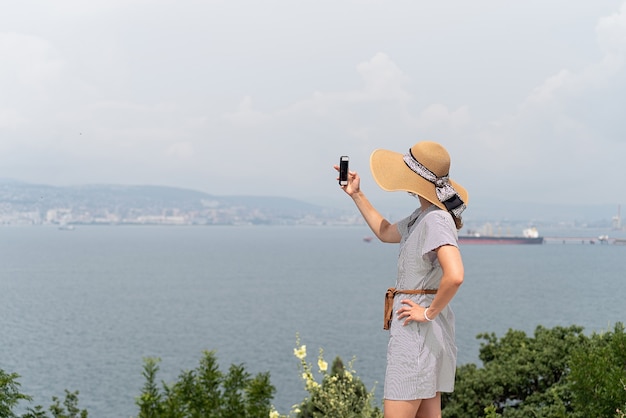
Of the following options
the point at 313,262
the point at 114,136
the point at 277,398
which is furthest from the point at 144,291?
the point at 114,136

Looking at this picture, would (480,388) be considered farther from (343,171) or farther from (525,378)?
(343,171)

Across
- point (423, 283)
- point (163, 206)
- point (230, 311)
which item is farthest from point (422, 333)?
point (163, 206)

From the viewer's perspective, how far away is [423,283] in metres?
3.28

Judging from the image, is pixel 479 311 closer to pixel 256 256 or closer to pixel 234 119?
pixel 256 256

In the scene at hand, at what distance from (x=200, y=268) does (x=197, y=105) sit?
59.3m

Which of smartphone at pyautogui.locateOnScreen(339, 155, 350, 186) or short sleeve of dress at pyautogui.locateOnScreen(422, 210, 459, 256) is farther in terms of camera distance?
smartphone at pyautogui.locateOnScreen(339, 155, 350, 186)

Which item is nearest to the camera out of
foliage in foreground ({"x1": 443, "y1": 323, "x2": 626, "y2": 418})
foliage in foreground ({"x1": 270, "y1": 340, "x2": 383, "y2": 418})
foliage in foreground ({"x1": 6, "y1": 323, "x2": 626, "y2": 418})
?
foliage in foreground ({"x1": 6, "y1": 323, "x2": 626, "y2": 418})

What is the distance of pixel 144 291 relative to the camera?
76438 mm

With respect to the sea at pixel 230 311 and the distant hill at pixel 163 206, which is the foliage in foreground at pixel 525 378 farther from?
the distant hill at pixel 163 206

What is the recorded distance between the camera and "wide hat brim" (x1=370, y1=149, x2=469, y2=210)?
131 inches

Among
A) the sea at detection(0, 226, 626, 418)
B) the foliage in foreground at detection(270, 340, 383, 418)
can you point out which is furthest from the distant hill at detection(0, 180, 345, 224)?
the foliage in foreground at detection(270, 340, 383, 418)

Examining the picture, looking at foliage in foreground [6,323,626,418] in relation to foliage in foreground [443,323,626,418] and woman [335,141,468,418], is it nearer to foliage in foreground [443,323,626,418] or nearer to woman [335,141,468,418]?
foliage in foreground [443,323,626,418]

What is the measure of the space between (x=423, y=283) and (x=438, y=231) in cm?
26

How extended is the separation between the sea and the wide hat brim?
21368 mm
